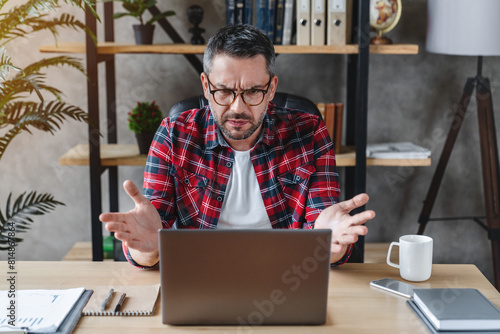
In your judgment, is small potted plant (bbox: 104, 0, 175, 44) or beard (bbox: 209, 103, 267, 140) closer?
beard (bbox: 209, 103, 267, 140)

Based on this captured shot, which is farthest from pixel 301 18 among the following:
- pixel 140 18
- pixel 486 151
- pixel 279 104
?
pixel 486 151

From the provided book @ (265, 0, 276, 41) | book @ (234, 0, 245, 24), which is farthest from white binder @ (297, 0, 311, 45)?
book @ (234, 0, 245, 24)

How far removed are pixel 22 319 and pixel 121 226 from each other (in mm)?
273

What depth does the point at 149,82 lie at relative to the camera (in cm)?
274

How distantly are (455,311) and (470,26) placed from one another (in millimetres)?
1535

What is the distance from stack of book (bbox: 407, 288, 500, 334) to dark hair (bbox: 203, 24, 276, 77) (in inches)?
30.2

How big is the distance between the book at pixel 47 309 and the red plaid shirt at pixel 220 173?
0.45m

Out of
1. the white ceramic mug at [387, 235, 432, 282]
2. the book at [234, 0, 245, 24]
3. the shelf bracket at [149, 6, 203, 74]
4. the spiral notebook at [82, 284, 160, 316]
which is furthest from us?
the shelf bracket at [149, 6, 203, 74]

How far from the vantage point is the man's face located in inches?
61.5

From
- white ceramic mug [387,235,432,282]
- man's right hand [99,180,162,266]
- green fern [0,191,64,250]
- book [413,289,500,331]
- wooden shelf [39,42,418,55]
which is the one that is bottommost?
green fern [0,191,64,250]

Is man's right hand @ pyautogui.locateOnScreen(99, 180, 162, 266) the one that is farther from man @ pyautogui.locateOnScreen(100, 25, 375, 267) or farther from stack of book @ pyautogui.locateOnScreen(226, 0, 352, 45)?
stack of book @ pyautogui.locateOnScreen(226, 0, 352, 45)

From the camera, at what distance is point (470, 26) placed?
229 centimetres

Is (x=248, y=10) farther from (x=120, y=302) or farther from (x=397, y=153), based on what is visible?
(x=120, y=302)

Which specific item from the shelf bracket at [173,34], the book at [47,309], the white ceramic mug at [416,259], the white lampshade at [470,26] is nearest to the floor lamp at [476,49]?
the white lampshade at [470,26]
